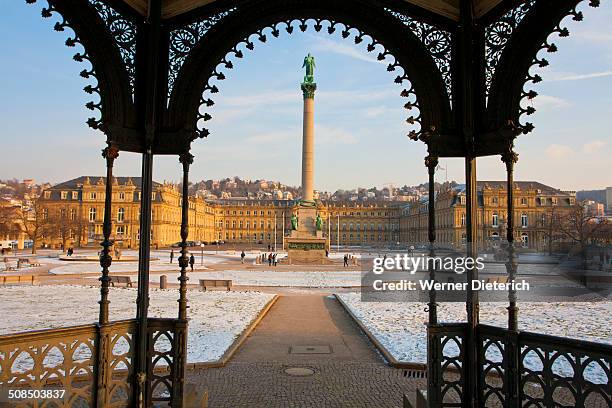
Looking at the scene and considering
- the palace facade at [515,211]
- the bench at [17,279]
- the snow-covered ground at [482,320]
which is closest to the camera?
the snow-covered ground at [482,320]

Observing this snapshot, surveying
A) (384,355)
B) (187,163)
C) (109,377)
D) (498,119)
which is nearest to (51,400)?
(109,377)

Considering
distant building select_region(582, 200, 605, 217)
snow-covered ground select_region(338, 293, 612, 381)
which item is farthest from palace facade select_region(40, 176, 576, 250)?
snow-covered ground select_region(338, 293, 612, 381)

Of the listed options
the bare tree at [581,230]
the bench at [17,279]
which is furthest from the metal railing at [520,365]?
the bare tree at [581,230]

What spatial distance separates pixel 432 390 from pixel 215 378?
4762 millimetres

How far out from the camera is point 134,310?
16.2 meters

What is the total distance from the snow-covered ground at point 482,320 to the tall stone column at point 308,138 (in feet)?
105

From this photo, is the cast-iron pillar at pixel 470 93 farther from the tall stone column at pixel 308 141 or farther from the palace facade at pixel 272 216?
the palace facade at pixel 272 216

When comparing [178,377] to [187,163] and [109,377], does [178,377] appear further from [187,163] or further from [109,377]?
[187,163]

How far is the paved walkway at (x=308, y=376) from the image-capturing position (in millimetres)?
7809

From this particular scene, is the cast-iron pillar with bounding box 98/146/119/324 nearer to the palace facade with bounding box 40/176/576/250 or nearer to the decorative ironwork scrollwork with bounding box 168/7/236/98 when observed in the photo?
the decorative ironwork scrollwork with bounding box 168/7/236/98

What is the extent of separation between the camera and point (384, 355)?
422 inches

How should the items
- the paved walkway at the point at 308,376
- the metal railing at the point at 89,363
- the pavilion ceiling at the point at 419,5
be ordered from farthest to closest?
the paved walkway at the point at 308,376, the pavilion ceiling at the point at 419,5, the metal railing at the point at 89,363

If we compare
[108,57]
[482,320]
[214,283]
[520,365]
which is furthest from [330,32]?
[214,283]

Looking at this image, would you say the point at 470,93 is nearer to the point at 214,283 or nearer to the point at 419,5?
the point at 419,5
